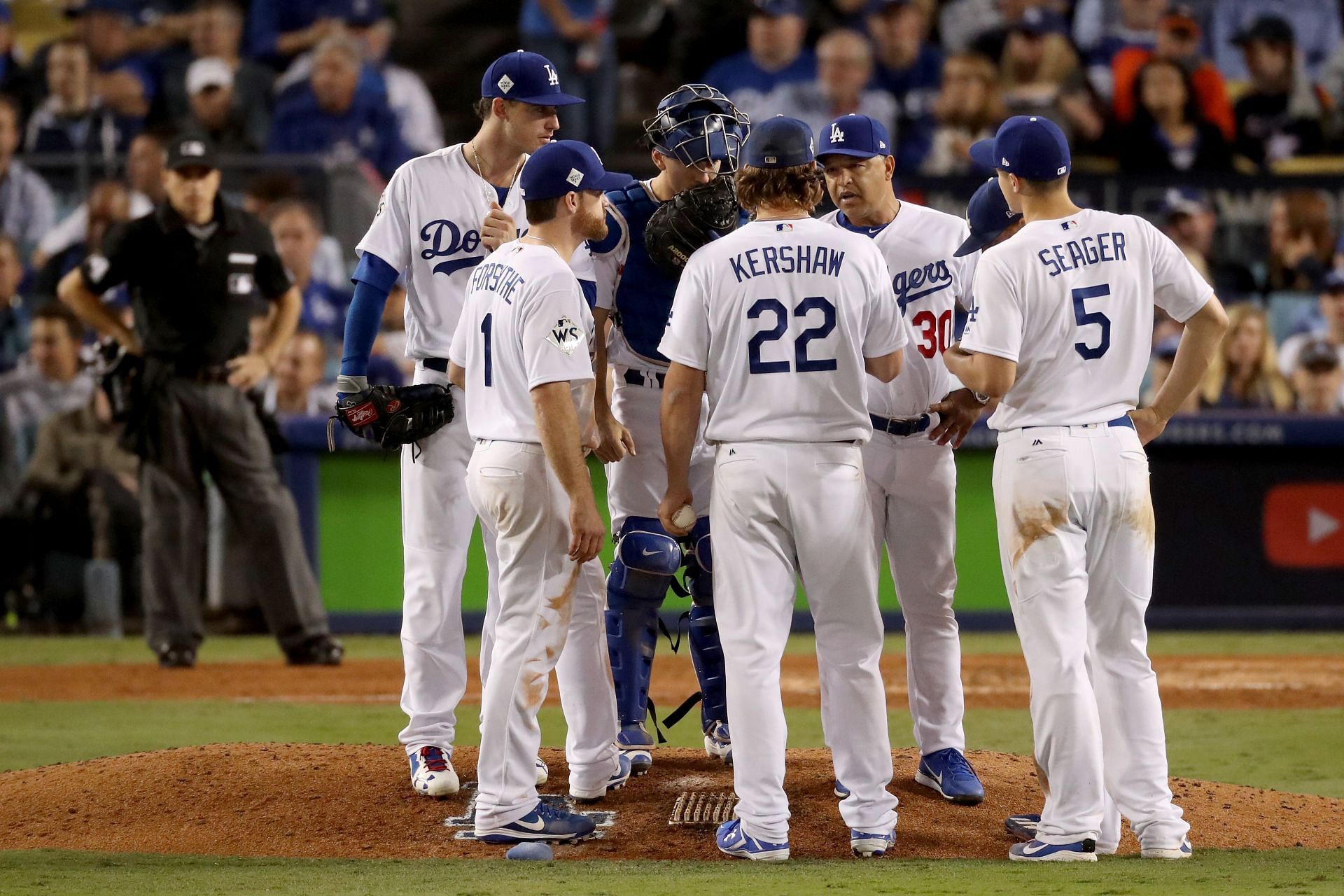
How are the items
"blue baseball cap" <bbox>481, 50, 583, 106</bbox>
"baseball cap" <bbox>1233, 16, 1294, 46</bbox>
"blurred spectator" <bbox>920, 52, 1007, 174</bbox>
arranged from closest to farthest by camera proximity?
1. "blue baseball cap" <bbox>481, 50, 583, 106</bbox>
2. "blurred spectator" <bbox>920, 52, 1007, 174</bbox>
3. "baseball cap" <bbox>1233, 16, 1294, 46</bbox>

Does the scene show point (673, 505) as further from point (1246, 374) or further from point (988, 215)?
point (1246, 374)

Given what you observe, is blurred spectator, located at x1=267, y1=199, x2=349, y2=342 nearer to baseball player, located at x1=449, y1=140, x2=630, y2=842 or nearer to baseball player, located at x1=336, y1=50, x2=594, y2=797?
baseball player, located at x1=336, y1=50, x2=594, y2=797

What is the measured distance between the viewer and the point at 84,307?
8.32 meters

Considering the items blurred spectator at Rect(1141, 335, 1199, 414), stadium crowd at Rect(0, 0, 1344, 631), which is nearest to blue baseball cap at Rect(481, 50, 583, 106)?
stadium crowd at Rect(0, 0, 1344, 631)

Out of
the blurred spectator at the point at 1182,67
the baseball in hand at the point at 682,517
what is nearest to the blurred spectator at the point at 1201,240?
the blurred spectator at the point at 1182,67

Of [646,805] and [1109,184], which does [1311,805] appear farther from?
[1109,184]

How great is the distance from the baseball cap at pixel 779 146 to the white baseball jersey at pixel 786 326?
0.54ft

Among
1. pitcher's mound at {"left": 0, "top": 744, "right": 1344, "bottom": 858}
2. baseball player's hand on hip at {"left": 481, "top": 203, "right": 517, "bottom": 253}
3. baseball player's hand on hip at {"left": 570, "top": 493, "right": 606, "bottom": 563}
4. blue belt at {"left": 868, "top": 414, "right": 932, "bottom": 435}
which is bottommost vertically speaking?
pitcher's mound at {"left": 0, "top": 744, "right": 1344, "bottom": 858}

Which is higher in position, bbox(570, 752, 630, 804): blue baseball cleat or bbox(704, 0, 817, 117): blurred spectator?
bbox(704, 0, 817, 117): blurred spectator

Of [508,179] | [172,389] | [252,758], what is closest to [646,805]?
[252,758]

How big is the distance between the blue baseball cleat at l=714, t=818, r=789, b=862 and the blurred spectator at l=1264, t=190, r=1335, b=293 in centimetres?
847

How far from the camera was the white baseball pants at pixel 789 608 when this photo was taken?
4.14m

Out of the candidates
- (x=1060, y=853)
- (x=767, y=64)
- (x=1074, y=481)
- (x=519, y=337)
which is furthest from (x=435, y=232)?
(x=767, y=64)

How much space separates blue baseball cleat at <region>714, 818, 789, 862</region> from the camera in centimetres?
414
